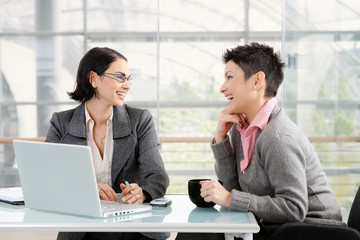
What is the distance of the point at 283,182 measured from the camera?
1637 mm

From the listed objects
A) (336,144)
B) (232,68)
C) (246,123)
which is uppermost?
(232,68)

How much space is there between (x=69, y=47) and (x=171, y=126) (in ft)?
3.96

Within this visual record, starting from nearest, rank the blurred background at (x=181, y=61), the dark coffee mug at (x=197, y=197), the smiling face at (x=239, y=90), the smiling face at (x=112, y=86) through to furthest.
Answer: the dark coffee mug at (x=197, y=197)
the smiling face at (x=239, y=90)
the smiling face at (x=112, y=86)
the blurred background at (x=181, y=61)

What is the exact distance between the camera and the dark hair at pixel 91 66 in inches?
87.6

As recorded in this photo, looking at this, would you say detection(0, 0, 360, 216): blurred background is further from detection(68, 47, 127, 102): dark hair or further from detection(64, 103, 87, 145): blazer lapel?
detection(64, 103, 87, 145): blazer lapel

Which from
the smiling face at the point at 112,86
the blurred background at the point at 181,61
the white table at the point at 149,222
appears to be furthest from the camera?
the blurred background at the point at 181,61

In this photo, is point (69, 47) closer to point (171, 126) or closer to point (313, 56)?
point (171, 126)

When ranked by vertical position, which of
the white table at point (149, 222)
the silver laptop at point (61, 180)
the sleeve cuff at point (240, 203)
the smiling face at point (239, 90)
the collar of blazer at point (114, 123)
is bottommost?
the white table at point (149, 222)

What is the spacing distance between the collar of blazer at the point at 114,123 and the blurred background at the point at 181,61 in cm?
235

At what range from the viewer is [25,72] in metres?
4.92

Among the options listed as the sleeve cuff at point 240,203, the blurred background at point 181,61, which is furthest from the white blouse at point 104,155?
the blurred background at point 181,61

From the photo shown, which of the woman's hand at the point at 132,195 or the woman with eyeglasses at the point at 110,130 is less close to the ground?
the woman with eyeglasses at the point at 110,130

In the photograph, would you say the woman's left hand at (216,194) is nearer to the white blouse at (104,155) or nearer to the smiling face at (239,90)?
the smiling face at (239,90)

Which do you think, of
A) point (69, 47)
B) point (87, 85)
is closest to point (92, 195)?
point (87, 85)
